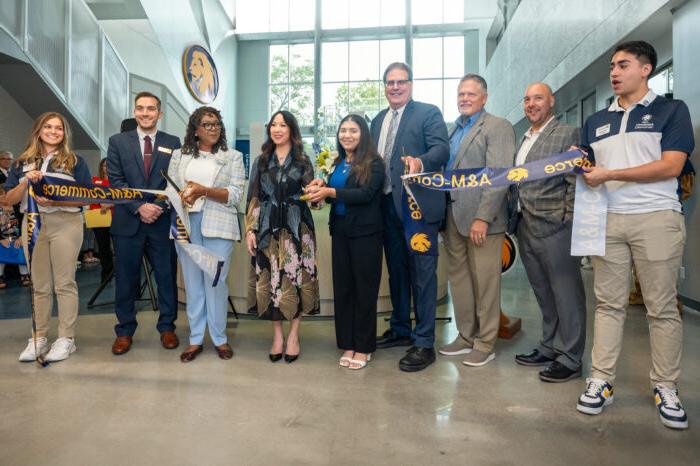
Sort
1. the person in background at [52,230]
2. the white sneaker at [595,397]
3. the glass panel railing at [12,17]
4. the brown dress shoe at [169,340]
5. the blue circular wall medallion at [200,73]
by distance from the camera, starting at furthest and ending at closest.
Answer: the blue circular wall medallion at [200,73] → the glass panel railing at [12,17] → the brown dress shoe at [169,340] → the person in background at [52,230] → the white sneaker at [595,397]

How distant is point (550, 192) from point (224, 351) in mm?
2177

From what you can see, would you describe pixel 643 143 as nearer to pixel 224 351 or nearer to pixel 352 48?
pixel 224 351

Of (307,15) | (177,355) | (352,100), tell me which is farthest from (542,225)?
(307,15)

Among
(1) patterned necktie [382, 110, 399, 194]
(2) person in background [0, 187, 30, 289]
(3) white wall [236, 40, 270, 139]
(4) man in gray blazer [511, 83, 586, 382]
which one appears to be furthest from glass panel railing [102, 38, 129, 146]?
(3) white wall [236, 40, 270, 139]

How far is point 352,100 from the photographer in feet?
63.9

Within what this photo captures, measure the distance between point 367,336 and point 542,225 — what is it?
3.89 feet

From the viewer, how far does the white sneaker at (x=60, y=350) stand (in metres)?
3.09

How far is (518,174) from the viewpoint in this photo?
2.63m

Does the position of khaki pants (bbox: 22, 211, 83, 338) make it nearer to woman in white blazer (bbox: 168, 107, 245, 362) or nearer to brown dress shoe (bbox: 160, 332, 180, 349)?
brown dress shoe (bbox: 160, 332, 180, 349)

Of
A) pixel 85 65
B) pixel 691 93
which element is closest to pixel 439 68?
pixel 85 65

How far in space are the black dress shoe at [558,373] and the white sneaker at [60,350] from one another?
286 cm

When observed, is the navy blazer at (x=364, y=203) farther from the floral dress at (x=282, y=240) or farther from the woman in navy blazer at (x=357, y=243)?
the floral dress at (x=282, y=240)

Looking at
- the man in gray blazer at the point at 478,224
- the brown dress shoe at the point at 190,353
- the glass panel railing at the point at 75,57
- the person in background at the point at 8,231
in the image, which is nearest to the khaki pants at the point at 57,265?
the brown dress shoe at the point at 190,353

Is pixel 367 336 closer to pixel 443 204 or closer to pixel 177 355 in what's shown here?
pixel 443 204
